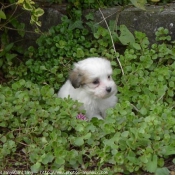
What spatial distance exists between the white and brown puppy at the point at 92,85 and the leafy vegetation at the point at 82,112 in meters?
0.25

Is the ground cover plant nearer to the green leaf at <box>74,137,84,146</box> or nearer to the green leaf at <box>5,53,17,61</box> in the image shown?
the green leaf at <box>74,137,84,146</box>

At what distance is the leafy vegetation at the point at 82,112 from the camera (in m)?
4.50

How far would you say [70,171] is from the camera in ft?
14.7

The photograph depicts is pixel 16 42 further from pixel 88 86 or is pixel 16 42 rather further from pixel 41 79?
pixel 88 86

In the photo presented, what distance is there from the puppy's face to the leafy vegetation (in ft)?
0.84

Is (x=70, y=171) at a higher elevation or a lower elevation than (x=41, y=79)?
lower

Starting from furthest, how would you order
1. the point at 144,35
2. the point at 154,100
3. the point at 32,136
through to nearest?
the point at 144,35, the point at 154,100, the point at 32,136

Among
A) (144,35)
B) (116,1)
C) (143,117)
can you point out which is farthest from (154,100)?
(116,1)

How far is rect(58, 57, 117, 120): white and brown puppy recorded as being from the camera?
5398 millimetres

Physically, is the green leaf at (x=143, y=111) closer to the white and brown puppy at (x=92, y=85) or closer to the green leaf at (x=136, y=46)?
the white and brown puppy at (x=92, y=85)

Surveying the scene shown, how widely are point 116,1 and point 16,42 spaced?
1.58 meters

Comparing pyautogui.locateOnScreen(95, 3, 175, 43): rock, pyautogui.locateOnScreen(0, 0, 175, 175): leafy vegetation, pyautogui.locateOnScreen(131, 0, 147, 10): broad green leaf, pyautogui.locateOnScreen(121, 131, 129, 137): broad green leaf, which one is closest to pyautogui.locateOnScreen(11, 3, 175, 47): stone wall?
pyautogui.locateOnScreen(95, 3, 175, 43): rock

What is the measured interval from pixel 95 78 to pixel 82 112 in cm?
41

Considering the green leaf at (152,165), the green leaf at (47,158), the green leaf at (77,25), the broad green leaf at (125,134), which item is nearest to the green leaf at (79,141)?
the green leaf at (47,158)
